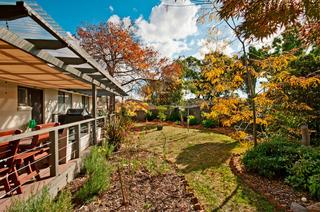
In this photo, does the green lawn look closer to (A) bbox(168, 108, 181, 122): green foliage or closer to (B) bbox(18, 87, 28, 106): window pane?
(B) bbox(18, 87, 28, 106): window pane

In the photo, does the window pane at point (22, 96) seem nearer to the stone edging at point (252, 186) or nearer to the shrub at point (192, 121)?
the stone edging at point (252, 186)

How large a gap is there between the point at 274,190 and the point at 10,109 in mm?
9037

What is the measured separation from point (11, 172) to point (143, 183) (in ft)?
9.09

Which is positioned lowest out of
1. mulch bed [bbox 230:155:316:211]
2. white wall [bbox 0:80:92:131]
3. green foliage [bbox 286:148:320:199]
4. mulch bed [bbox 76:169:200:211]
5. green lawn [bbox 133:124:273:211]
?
mulch bed [bbox 230:155:316:211]

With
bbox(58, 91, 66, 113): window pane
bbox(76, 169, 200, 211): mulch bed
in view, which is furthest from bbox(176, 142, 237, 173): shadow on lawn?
bbox(58, 91, 66, 113): window pane

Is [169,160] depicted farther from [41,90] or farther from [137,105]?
[137,105]

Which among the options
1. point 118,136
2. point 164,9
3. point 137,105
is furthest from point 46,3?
point 137,105

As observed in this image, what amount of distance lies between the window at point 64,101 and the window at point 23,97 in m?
3.24

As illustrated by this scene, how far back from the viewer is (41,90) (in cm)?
1075

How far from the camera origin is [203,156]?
8.39 metres

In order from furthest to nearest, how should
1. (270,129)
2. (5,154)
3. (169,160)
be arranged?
(270,129)
(169,160)
(5,154)

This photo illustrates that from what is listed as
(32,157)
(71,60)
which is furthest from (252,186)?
(71,60)

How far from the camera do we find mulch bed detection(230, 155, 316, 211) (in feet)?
14.6

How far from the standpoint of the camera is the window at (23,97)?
8930mm
